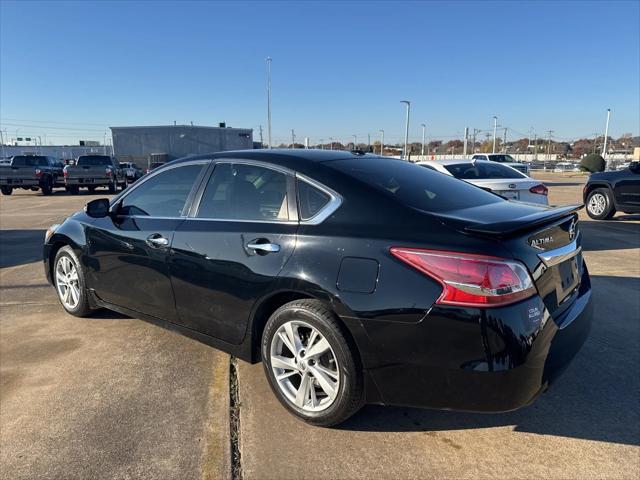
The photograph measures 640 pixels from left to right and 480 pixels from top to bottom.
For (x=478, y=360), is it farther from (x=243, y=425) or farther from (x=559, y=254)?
(x=243, y=425)

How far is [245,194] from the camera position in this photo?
3213mm

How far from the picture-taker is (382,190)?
8.98ft

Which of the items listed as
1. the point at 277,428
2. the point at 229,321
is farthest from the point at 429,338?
the point at 229,321

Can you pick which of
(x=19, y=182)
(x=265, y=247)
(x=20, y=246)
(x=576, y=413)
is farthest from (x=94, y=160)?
(x=576, y=413)

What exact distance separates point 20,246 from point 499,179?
879 centimetres

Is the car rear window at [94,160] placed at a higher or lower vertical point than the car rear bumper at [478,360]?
higher

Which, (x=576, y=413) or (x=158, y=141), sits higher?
(x=158, y=141)

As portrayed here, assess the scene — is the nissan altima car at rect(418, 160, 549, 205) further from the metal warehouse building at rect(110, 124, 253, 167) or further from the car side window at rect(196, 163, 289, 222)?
the metal warehouse building at rect(110, 124, 253, 167)

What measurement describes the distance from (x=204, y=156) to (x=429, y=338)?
→ 90.6 inches

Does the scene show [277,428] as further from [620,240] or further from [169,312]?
[620,240]

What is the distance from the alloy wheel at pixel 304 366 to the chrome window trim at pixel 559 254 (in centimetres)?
125

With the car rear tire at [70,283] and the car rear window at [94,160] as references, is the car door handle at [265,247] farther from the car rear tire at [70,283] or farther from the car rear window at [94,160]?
the car rear window at [94,160]

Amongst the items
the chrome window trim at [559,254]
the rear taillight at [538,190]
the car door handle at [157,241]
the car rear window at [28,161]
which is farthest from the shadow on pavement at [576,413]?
the car rear window at [28,161]

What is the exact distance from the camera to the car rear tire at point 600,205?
11.2m
